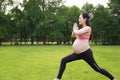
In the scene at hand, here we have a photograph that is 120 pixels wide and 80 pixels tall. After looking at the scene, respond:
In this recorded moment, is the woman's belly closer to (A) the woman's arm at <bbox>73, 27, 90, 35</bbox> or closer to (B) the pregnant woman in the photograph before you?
(B) the pregnant woman

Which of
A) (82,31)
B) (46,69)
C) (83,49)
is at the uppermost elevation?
(82,31)

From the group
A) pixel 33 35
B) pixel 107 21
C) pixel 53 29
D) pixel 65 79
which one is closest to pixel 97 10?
pixel 107 21

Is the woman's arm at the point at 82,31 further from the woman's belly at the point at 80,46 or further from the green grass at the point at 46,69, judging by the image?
the green grass at the point at 46,69

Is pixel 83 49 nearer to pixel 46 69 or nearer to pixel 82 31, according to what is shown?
pixel 82 31

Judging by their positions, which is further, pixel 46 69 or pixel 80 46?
pixel 46 69

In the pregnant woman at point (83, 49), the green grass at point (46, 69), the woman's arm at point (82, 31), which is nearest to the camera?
the woman's arm at point (82, 31)

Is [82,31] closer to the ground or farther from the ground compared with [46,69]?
farther from the ground

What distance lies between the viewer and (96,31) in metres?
79.8

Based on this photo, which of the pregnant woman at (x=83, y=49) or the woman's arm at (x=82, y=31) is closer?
the woman's arm at (x=82, y=31)

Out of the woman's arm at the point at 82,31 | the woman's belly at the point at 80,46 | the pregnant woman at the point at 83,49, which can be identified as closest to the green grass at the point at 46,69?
the pregnant woman at the point at 83,49

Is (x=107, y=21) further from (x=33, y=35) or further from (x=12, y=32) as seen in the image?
(x=12, y=32)

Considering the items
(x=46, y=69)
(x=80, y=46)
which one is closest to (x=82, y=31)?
(x=80, y=46)

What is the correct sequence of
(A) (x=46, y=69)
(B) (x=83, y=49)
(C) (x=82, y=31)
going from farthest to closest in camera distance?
(A) (x=46, y=69) → (B) (x=83, y=49) → (C) (x=82, y=31)

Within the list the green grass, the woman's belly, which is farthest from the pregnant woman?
the green grass
